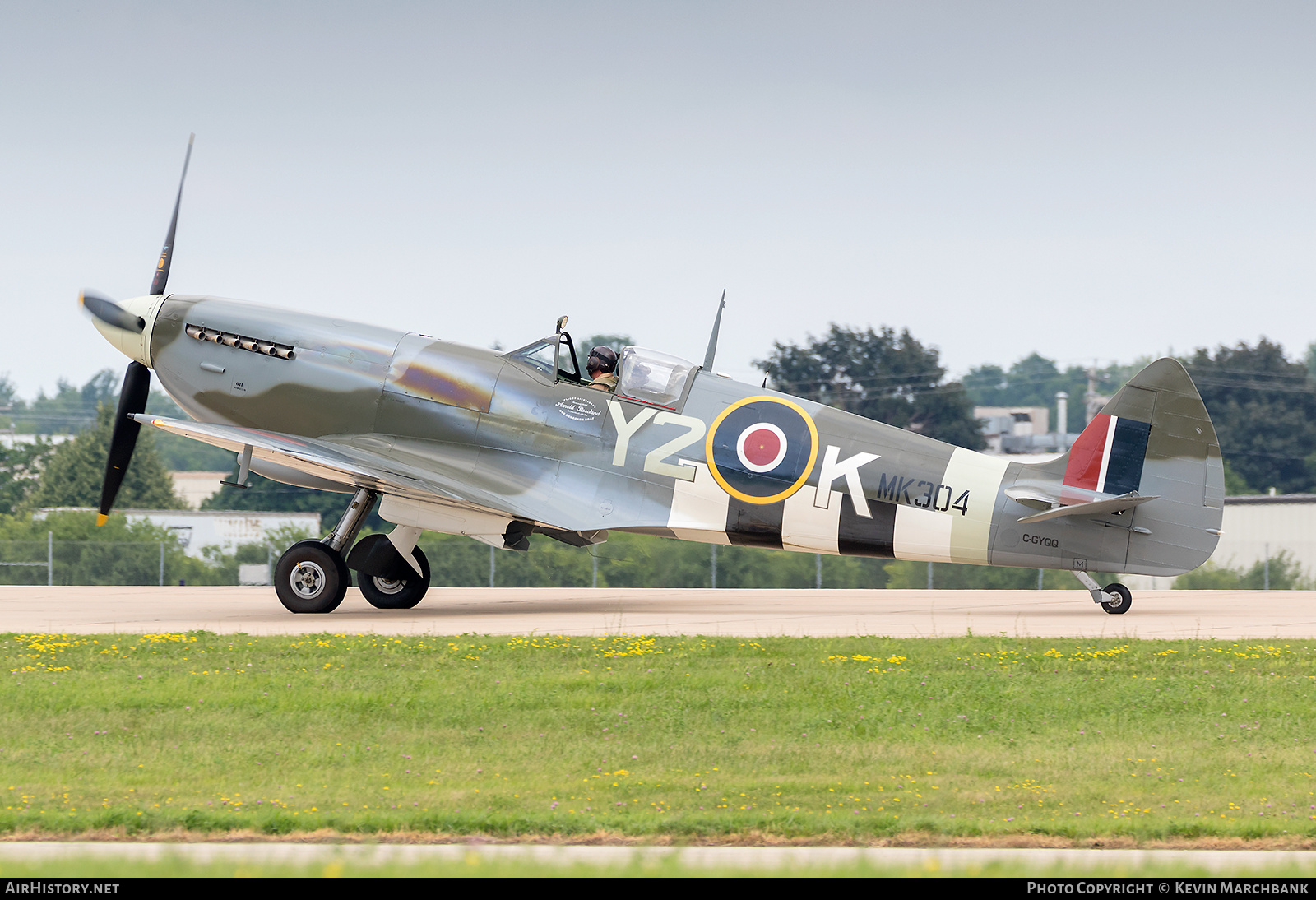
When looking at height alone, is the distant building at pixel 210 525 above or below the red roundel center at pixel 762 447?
below

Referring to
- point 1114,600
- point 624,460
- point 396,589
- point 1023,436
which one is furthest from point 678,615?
point 1023,436

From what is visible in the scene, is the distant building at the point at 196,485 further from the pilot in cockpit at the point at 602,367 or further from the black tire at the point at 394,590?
the pilot in cockpit at the point at 602,367

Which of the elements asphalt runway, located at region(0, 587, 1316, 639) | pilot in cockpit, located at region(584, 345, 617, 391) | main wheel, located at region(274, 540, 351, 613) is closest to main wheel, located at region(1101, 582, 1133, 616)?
asphalt runway, located at region(0, 587, 1316, 639)

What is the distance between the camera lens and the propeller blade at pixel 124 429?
57.2 feet

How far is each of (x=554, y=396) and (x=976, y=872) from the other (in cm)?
1134

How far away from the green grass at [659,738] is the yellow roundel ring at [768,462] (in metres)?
3.24

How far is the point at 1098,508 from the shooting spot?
48.0 feet

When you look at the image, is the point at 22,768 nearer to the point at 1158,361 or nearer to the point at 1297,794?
the point at 1297,794

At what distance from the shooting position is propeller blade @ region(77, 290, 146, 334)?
17266 millimetres

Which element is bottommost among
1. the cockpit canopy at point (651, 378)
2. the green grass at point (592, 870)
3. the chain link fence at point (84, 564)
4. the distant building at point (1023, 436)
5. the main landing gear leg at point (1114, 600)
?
the chain link fence at point (84, 564)

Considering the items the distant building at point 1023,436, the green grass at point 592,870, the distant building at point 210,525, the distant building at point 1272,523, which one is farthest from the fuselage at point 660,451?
the distant building at point 1023,436

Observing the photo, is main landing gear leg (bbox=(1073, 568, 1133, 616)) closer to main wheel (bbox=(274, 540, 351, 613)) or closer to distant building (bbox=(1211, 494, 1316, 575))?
main wheel (bbox=(274, 540, 351, 613))

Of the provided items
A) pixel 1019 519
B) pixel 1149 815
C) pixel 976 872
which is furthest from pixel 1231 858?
pixel 1019 519

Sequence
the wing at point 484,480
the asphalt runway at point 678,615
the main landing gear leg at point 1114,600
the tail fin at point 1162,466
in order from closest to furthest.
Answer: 1. the asphalt runway at point 678,615
2. the tail fin at point 1162,466
3. the wing at point 484,480
4. the main landing gear leg at point 1114,600
